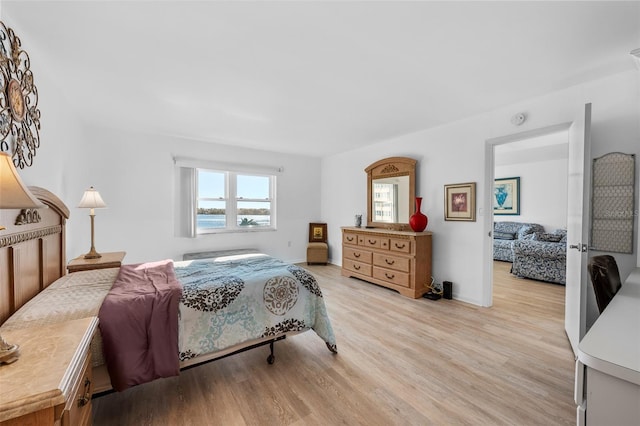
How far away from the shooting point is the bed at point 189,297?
1.39m

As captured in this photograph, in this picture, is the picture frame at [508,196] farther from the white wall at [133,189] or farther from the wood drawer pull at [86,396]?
the wood drawer pull at [86,396]

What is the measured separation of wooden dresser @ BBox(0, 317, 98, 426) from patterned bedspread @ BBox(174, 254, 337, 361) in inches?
24.0

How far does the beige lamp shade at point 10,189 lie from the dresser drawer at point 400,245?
139 inches

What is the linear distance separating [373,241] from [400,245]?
506 mm

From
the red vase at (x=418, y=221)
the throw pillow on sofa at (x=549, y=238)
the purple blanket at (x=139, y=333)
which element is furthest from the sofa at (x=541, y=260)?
the purple blanket at (x=139, y=333)

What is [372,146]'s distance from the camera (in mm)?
4797

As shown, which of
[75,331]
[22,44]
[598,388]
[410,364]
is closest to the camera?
[598,388]

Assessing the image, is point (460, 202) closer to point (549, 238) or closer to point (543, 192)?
point (549, 238)

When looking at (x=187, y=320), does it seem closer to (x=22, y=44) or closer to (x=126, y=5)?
(x=126, y=5)

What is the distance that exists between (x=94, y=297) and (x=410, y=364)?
2.25 metres

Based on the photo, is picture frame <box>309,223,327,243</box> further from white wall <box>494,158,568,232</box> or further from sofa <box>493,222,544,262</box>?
white wall <box>494,158,568,232</box>

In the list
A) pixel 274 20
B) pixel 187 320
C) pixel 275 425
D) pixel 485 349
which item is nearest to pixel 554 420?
pixel 485 349

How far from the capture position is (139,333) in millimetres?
1530

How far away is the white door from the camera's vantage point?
196 centimetres
